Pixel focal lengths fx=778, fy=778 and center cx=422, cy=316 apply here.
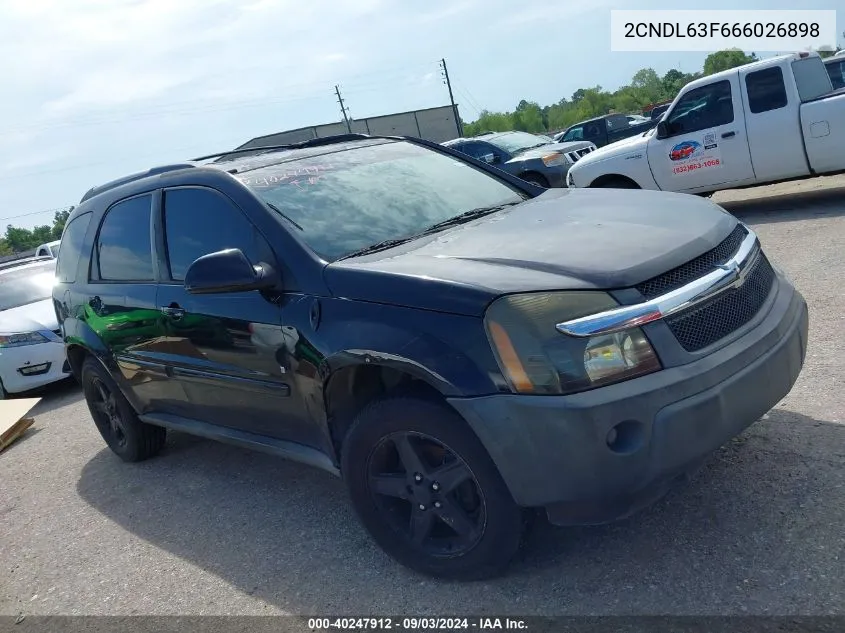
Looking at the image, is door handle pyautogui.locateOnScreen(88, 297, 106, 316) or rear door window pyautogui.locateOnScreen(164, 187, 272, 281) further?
door handle pyautogui.locateOnScreen(88, 297, 106, 316)

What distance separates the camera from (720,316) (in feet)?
9.42

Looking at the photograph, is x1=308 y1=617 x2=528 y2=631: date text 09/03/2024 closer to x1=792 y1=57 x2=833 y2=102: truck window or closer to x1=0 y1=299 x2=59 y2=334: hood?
x1=0 y1=299 x2=59 y2=334: hood

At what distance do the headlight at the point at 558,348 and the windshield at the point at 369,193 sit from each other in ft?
3.44

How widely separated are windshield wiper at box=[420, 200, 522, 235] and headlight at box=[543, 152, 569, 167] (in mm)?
10287

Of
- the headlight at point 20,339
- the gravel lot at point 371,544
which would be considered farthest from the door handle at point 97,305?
the headlight at point 20,339

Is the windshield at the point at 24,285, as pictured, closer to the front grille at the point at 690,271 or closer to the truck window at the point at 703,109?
the truck window at the point at 703,109

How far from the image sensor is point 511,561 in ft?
9.94

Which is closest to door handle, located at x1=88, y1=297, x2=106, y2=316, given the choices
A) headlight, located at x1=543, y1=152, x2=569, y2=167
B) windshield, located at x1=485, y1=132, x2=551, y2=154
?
headlight, located at x1=543, y1=152, x2=569, y2=167

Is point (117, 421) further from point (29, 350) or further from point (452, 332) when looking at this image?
point (29, 350)

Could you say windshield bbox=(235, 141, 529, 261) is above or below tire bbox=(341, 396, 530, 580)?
above

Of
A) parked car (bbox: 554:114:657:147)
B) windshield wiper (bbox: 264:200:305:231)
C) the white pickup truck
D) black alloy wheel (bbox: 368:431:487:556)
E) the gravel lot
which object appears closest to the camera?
the gravel lot

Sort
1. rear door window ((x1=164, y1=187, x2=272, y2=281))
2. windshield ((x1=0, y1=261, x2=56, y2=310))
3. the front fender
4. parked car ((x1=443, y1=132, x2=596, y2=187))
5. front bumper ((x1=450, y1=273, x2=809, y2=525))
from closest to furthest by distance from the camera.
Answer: front bumper ((x1=450, y1=273, x2=809, y2=525)) < the front fender < rear door window ((x1=164, y1=187, x2=272, y2=281)) < windshield ((x1=0, y1=261, x2=56, y2=310)) < parked car ((x1=443, y1=132, x2=596, y2=187))

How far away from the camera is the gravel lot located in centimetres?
285

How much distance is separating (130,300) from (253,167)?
1190mm
